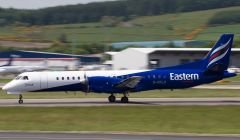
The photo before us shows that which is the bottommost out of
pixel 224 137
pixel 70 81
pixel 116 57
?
pixel 224 137

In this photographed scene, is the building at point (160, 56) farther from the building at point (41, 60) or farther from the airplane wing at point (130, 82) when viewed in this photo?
the airplane wing at point (130, 82)

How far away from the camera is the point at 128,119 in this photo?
31688 millimetres

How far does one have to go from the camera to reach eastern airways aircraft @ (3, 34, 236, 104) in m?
41.8

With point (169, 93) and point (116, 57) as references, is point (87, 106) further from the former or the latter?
point (116, 57)

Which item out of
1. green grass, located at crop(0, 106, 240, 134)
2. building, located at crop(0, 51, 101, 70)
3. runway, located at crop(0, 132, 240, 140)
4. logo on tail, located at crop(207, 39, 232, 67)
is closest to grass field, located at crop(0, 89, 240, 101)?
logo on tail, located at crop(207, 39, 232, 67)

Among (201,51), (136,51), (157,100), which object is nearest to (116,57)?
(136,51)

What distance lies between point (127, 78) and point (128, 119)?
1040 cm

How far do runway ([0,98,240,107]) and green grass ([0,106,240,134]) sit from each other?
108 inches

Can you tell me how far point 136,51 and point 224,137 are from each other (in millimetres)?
72562

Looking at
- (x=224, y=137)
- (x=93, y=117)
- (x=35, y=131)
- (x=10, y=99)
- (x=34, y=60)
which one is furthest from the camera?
(x=34, y=60)

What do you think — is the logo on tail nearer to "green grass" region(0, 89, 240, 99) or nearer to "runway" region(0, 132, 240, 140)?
"green grass" region(0, 89, 240, 99)

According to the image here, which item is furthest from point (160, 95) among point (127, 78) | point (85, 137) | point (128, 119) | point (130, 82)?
point (85, 137)

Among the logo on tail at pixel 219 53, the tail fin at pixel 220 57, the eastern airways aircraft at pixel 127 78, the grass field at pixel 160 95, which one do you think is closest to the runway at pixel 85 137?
the eastern airways aircraft at pixel 127 78

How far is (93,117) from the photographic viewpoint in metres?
32.5
